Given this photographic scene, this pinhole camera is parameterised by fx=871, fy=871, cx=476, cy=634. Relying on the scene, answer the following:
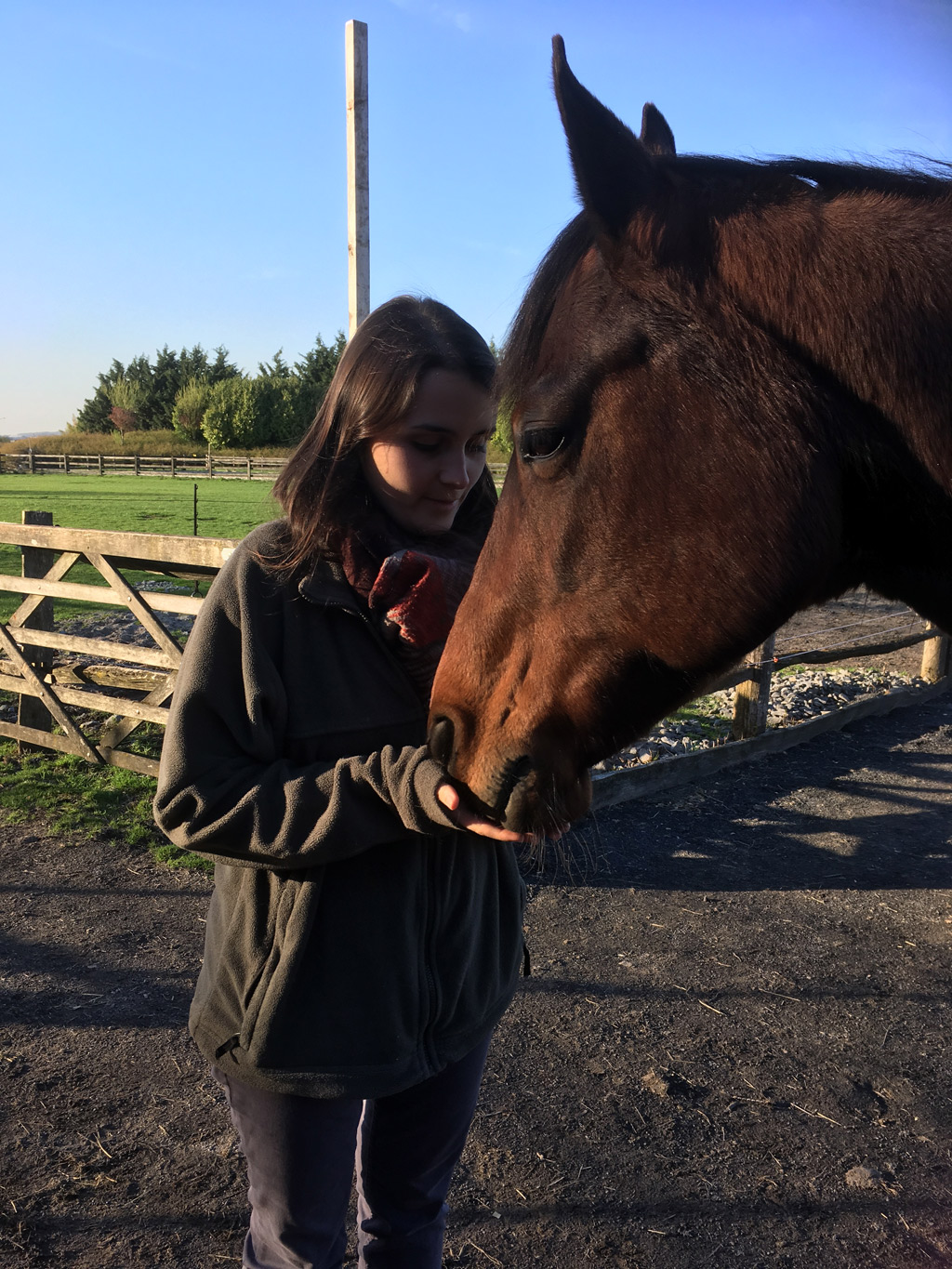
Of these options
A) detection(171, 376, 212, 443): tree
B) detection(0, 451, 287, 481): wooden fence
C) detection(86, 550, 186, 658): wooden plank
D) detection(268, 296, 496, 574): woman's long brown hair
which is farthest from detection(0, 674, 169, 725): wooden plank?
detection(171, 376, 212, 443): tree

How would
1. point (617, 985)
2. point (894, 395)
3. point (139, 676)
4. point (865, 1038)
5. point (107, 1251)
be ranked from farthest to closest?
point (139, 676) < point (617, 985) < point (865, 1038) < point (107, 1251) < point (894, 395)

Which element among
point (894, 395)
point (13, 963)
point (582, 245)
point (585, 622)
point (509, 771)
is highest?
point (582, 245)

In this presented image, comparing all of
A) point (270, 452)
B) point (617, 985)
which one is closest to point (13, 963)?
point (617, 985)

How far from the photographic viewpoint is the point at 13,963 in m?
3.75

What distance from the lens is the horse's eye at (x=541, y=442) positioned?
1.27m

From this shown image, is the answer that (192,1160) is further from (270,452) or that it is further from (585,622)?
(270,452)

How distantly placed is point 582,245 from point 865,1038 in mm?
3283

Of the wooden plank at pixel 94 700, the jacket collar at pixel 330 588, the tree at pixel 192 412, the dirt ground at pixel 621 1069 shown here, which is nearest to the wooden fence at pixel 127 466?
the tree at pixel 192 412

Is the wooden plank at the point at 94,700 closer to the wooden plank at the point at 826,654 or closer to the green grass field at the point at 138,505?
the wooden plank at the point at 826,654

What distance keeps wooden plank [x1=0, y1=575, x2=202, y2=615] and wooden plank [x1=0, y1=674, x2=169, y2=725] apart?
2.15ft

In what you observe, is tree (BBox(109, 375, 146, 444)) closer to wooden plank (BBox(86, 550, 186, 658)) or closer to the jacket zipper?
wooden plank (BBox(86, 550, 186, 658))

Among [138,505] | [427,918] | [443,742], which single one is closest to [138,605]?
[427,918]

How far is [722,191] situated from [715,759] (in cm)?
533

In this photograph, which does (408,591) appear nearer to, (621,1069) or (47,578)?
(621,1069)
